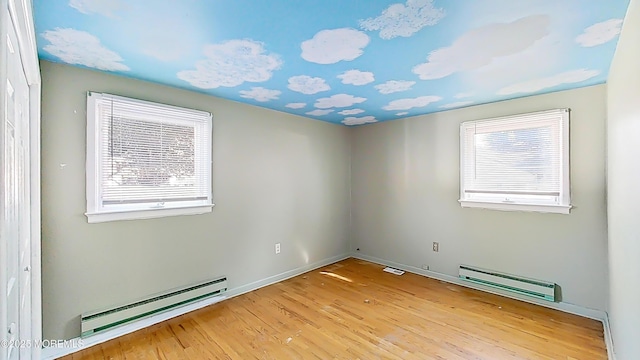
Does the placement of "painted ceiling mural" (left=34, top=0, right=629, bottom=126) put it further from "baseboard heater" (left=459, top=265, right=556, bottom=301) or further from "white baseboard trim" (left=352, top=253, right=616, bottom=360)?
"white baseboard trim" (left=352, top=253, right=616, bottom=360)

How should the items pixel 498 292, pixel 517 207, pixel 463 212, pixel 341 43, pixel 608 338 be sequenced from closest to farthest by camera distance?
1. pixel 341 43
2. pixel 608 338
3. pixel 517 207
4. pixel 498 292
5. pixel 463 212

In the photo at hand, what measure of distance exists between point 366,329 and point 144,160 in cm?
251

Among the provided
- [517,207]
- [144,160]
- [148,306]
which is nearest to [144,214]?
[144,160]

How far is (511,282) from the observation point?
10.4ft

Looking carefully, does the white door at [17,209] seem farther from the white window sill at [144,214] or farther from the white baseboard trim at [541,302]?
the white baseboard trim at [541,302]

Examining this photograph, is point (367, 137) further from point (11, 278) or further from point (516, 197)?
point (11, 278)

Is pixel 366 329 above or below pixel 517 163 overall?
below

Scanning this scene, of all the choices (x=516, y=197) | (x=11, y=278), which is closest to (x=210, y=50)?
(x=11, y=278)

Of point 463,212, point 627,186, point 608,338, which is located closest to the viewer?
point 627,186

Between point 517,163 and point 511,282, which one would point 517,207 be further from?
point 511,282

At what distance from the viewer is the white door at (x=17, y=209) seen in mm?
1145

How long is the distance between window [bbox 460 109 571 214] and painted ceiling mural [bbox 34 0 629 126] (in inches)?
16.6

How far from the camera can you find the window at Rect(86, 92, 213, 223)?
237 cm

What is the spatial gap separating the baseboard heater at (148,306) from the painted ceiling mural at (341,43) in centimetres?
199
